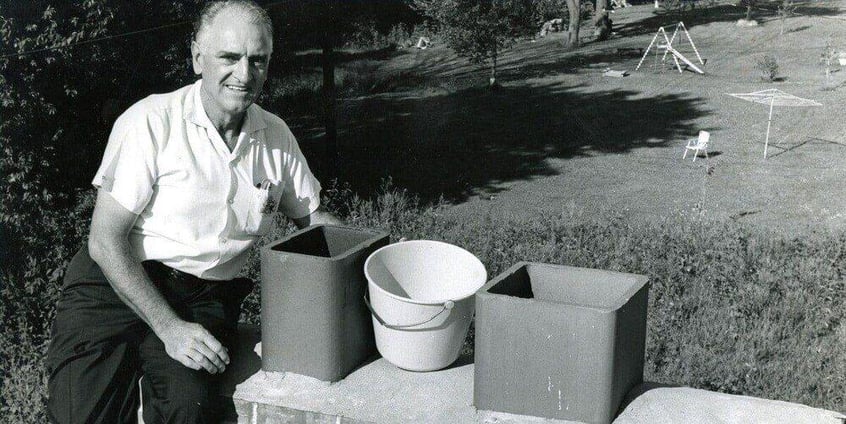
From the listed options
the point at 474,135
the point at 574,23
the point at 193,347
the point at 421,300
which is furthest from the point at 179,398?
the point at 474,135

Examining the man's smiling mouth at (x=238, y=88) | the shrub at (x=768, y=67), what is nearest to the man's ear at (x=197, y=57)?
the man's smiling mouth at (x=238, y=88)

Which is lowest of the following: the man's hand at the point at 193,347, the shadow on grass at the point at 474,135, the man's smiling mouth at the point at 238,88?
the shadow on grass at the point at 474,135

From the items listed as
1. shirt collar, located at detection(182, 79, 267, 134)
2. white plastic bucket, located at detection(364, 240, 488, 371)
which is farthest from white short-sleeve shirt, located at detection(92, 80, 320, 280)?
white plastic bucket, located at detection(364, 240, 488, 371)

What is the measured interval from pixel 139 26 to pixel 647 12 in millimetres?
5587

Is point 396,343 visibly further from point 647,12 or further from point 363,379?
point 647,12

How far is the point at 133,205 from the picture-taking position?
2.13 metres

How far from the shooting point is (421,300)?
2260 millimetres

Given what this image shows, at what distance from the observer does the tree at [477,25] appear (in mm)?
10000

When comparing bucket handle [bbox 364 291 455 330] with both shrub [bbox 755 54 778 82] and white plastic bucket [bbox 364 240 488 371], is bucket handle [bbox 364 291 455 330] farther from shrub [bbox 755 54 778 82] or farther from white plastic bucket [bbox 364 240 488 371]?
shrub [bbox 755 54 778 82]

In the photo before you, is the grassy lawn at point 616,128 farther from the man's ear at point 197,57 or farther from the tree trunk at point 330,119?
the man's ear at point 197,57

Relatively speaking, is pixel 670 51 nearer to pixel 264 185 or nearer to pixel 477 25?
pixel 477 25

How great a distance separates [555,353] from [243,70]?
1089 mm

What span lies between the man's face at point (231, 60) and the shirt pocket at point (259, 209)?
23 centimetres

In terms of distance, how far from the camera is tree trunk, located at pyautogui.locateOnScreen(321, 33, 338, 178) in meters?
10.5
